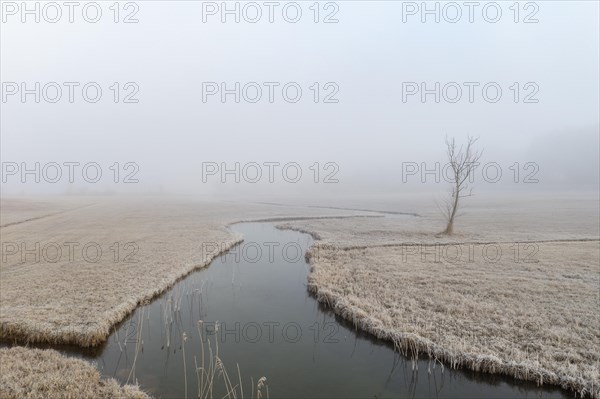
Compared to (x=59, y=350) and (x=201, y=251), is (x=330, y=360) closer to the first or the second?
(x=59, y=350)

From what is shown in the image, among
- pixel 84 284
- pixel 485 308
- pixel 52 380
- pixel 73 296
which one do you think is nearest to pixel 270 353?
pixel 52 380

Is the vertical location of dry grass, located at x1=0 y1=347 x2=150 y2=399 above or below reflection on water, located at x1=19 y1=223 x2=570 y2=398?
above

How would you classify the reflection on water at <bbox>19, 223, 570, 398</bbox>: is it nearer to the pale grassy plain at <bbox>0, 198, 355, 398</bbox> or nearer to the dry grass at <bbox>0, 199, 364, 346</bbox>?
the pale grassy plain at <bbox>0, 198, 355, 398</bbox>

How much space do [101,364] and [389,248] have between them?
23.8 meters

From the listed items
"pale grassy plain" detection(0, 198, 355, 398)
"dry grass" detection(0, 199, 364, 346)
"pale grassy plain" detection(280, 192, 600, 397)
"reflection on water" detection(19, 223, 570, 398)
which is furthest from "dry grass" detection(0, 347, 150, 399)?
"pale grassy plain" detection(280, 192, 600, 397)

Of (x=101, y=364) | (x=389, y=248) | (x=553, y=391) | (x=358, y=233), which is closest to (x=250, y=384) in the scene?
(x=101, y=364)

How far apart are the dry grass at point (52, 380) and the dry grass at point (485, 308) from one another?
9406mm

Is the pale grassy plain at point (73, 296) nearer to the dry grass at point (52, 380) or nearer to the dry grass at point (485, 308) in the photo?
the dry grass at point (52, 380)

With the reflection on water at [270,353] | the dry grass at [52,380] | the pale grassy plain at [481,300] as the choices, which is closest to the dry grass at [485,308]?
the pale grassy plain at [481,300]

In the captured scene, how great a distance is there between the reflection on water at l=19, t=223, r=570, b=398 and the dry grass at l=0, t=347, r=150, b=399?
2.15ft

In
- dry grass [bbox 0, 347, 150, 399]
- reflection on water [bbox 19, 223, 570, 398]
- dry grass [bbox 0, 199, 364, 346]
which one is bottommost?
reflection on water [bbox 19, 223, 570, 398]

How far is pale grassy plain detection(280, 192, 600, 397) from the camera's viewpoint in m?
11.1

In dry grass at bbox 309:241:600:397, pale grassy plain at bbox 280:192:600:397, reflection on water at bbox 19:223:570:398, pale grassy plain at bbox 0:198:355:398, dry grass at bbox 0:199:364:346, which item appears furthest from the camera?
dry grass at bbox 0:199:364:346

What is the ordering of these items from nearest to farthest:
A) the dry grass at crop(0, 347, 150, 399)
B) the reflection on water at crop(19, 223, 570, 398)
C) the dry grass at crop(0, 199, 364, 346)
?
1. the dry grass at crop(0, 347, 150, 399)
2. the reflection on water at crop(19, 223, 570, 398)
3. the dry grass at crop(0, 199, 364, 346)
